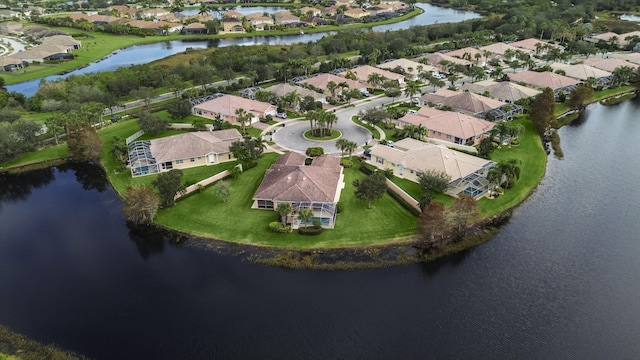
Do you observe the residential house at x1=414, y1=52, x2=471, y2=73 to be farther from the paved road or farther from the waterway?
the waterway

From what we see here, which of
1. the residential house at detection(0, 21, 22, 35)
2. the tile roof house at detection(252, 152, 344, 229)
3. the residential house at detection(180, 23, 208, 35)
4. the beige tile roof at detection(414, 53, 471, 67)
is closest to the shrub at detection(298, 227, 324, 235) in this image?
the tile roof house at detection(252, 152, 344, 229)

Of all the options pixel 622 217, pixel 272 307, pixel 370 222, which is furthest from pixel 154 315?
pixel 622 217

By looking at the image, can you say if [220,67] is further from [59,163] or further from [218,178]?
[218,178]

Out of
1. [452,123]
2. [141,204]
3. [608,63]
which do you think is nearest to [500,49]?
[608,63]

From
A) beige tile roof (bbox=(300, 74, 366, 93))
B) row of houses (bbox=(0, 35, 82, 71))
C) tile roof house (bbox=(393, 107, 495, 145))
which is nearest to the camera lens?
tile roof house (bbox=(393, 107, 495, 145))

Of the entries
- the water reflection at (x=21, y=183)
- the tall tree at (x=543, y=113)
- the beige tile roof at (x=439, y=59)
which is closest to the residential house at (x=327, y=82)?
the beige tile roof at (x=439, y=59)

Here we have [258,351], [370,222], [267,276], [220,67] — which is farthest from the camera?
[220,67]

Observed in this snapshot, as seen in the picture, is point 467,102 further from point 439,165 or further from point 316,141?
point 316,141
